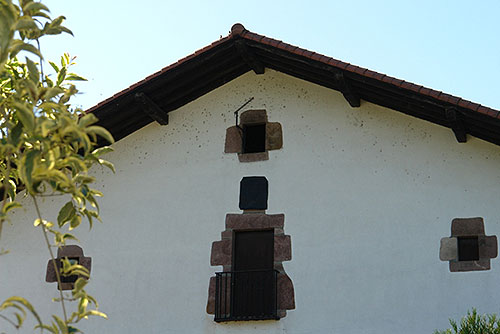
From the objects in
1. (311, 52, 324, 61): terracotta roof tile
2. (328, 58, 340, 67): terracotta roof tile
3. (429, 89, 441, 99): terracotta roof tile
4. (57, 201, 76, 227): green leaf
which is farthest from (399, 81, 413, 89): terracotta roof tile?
(57, 201, 76, 227): green leaf

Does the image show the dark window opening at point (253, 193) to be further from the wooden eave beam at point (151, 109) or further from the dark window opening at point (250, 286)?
the wooden eave beam at point (151, 109)

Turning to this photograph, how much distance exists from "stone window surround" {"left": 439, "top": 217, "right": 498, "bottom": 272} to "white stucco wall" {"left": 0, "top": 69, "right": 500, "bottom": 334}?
0.21ft

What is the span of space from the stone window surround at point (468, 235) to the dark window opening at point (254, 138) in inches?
93.9

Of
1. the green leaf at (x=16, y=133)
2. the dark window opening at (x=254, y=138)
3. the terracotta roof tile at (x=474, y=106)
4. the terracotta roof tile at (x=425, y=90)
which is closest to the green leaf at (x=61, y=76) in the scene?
the green leaf at (x=16, y=133)

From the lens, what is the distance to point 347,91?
29.5 ft

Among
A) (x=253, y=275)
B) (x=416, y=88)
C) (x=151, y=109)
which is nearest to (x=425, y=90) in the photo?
(x=416, y=88)

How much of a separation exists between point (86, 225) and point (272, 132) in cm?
238

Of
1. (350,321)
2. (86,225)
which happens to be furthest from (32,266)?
(350,321)

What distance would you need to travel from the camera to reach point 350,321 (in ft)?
27.0

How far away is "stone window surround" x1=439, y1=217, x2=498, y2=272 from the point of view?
8.04 meters

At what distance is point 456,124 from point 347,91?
1237mm

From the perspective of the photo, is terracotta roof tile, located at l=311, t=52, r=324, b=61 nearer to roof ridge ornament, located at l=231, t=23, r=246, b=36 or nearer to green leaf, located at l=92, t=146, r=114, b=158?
roof ridge ornament, located at l=231, t=23, r=246, b=36

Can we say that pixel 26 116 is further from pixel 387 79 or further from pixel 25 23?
pixel 387 79

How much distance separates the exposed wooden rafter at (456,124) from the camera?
8.23 m
